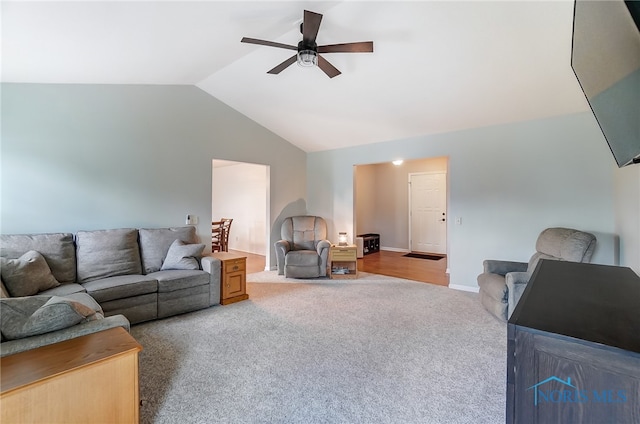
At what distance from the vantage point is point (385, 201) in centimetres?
794

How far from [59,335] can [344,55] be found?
3330 millimetres

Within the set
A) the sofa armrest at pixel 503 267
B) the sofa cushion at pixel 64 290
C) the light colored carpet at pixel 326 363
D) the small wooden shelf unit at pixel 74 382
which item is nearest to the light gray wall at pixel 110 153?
the sofa cushion at pixel 64 290

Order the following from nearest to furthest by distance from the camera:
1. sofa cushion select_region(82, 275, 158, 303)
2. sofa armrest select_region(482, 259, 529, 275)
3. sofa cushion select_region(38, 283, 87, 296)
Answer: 1. sofa cushion select_region(38, 283, 87, 296)
2. sofa cushion select_region(82, 275, 158, 303)
3. sofa armrest select_region(482, 259, 529, 275)

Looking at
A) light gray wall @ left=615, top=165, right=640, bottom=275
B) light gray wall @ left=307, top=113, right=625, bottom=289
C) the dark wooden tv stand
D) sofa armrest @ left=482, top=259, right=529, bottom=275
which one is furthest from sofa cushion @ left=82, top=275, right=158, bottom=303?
light gray wall @ left=615, top=165, right=640, bottom=275

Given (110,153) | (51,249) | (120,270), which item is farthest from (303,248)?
(51,249)

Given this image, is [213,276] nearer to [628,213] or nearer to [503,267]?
[503,267]

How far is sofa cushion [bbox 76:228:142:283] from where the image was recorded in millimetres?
3047

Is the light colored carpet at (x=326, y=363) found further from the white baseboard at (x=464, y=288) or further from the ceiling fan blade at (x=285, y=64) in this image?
→ the ceiling fan blade at (x=285, y=64)

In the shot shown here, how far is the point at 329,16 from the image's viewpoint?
2648 millimetres

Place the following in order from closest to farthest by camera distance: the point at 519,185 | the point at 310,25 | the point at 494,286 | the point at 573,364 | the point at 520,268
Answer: the point at 573,364 < the point at 310,25 < the point at 494,286 < the point at 520,268 < the point at 519,185

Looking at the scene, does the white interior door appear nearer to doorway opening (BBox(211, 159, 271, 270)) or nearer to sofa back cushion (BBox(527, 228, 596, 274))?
sofa back cushion (BBox(527, 228, 596, 274))

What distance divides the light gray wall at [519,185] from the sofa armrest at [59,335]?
4203 mm

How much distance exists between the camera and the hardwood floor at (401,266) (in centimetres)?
491

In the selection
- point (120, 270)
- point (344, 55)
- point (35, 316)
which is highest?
point (344, 55)
